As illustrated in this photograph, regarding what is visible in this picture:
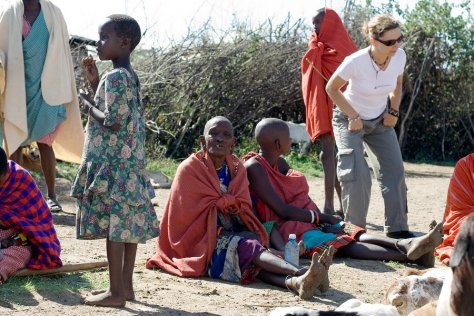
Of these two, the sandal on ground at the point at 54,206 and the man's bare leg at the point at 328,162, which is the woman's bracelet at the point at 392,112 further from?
the sandal on ground at the point at 54,206

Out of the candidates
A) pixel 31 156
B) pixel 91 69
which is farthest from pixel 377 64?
pixel 31 156

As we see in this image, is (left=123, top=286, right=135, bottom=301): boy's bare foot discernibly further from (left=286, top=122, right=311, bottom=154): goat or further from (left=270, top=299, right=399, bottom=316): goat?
(left=286, top=122, right=311, bottom=154): goat

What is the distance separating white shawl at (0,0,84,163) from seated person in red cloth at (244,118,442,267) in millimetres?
2117

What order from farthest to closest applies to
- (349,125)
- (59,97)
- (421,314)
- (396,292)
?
(59,97) < (349,125) < (396,292) < (421,314)

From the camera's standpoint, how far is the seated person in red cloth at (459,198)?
6.51m

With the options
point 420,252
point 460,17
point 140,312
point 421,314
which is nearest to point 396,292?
point 421,314

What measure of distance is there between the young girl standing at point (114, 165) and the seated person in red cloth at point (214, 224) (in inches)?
38.7

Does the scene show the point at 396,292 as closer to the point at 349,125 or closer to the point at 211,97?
the point at 349,125

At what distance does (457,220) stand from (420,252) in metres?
0.33

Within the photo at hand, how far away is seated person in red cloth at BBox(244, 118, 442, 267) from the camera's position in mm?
6910

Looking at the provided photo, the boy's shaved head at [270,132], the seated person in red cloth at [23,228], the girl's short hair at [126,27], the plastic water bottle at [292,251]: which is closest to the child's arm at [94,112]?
the girl's short hair at [126,27]

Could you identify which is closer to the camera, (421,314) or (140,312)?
(421,314)

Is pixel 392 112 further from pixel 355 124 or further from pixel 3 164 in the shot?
pixel 3 164

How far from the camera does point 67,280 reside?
5988 mm
